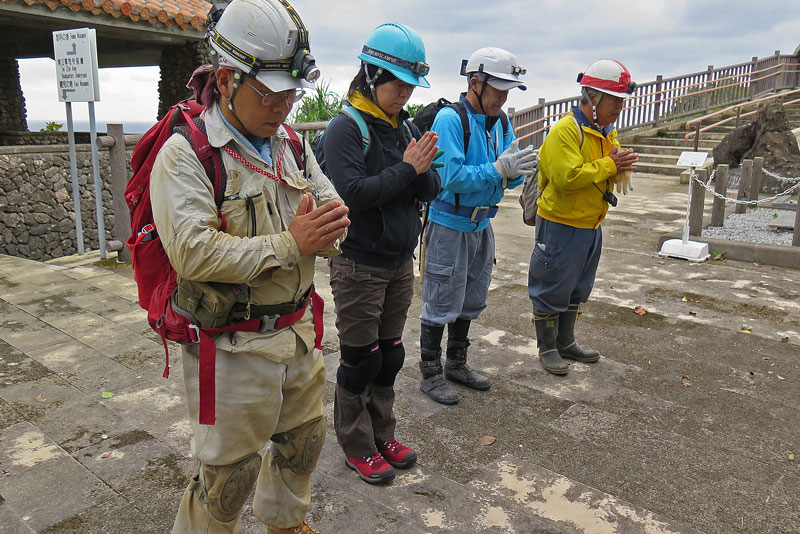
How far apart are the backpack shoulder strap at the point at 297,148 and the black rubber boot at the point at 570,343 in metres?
2.64

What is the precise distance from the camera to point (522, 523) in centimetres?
257

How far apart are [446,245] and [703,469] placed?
65.9 inches

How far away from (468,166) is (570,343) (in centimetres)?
166

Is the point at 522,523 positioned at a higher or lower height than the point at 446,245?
lower

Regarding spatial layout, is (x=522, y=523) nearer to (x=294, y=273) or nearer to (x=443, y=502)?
(x=443, y=502)

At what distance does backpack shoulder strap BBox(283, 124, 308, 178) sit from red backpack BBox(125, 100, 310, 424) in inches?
13.3

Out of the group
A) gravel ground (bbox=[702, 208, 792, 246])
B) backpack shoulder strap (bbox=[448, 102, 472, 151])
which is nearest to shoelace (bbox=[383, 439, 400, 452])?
backpack shoulder strap (bbox=[448, 102, 472, 151])

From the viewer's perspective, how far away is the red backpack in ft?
5.95

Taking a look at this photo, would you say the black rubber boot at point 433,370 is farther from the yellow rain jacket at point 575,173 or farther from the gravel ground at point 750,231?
the gravel ground at point 750,231

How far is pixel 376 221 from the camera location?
9.06 ft

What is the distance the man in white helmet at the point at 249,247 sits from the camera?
1738mm

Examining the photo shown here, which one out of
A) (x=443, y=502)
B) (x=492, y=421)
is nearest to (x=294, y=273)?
(x=443, y=502)

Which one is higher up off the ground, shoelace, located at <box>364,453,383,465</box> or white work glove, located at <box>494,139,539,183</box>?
white work glove, located at <box>494,139,539,183</box>

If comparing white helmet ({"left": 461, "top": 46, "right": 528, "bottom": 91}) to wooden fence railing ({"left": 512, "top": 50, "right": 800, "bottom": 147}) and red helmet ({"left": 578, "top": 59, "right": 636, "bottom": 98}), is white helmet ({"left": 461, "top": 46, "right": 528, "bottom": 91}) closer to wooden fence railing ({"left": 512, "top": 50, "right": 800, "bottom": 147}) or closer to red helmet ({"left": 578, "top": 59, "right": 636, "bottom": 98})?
red helmet ({"left": 578, "top": 59, "right": 636, "bottom": 98})
